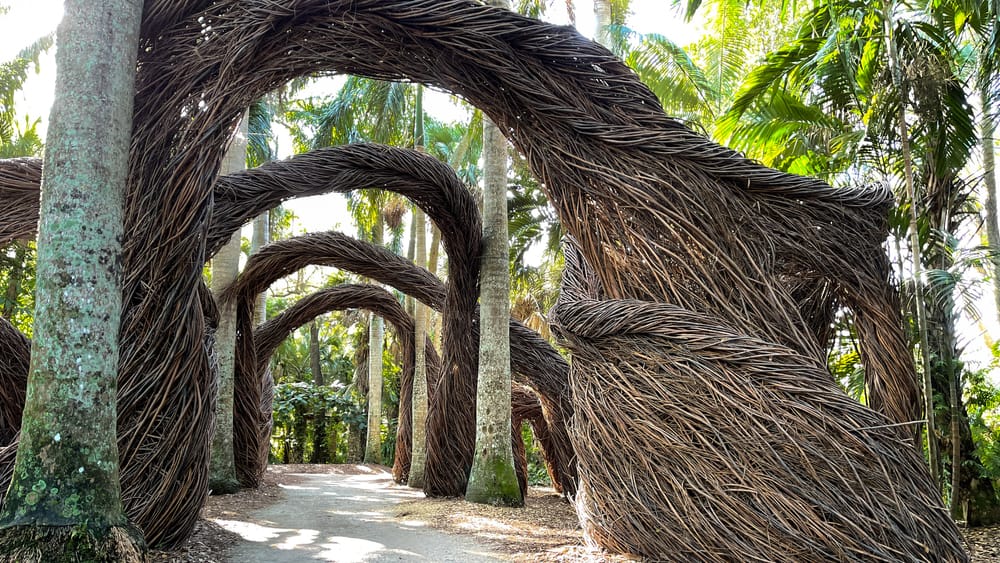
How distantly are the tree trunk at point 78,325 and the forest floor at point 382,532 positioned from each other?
1.05 metres

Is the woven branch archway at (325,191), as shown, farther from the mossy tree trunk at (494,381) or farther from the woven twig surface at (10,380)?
the woven twig surface at (10,380)

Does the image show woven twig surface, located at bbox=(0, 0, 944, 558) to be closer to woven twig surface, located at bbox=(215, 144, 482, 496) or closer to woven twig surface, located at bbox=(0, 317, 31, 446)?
woven twig surface, located at bbox=(215, 144, 482, 496)

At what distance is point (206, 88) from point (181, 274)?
107cm

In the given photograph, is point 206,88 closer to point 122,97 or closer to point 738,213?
point 122,97

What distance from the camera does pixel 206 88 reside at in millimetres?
3699

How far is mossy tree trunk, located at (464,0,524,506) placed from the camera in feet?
20.5

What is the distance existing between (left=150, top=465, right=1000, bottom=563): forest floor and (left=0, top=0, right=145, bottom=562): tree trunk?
1.05 meters

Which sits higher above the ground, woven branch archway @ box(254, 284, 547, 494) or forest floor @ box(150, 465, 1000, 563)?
woven branch archway @ box(254, 284, 547, 494)

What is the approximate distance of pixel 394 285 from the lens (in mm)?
8266

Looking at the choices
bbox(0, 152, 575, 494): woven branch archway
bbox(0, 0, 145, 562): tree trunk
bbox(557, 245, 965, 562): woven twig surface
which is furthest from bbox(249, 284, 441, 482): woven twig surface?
bbox(0, 0, 145, 562): tree trunk

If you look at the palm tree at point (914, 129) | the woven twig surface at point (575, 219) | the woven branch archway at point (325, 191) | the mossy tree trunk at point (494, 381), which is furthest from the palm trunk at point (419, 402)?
the woven twig surface at point (575, 219)

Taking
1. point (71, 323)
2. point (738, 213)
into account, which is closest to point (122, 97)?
point (71, 323)

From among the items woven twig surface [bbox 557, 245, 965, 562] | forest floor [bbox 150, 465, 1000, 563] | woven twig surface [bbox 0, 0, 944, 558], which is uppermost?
woven twig surface [bbox 0, 0, 944, 558]

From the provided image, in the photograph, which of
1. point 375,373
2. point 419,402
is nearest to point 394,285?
point 419,402
